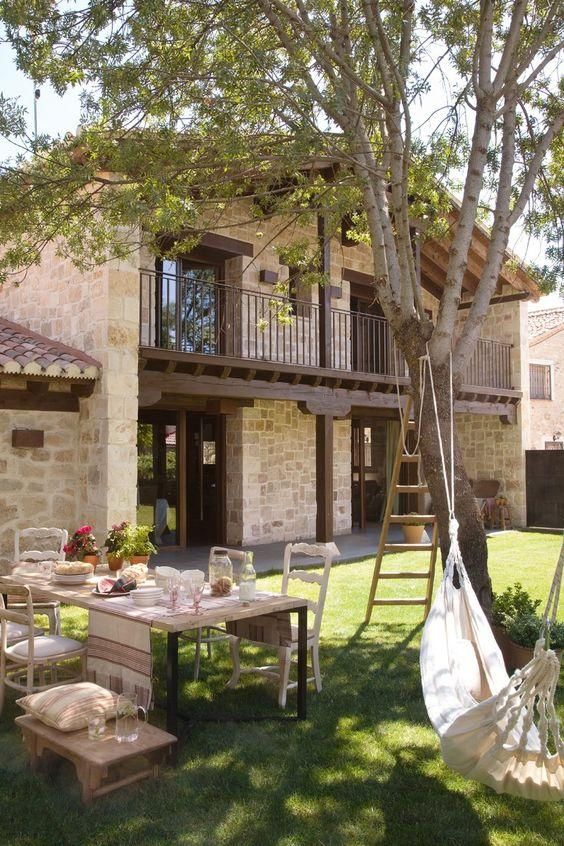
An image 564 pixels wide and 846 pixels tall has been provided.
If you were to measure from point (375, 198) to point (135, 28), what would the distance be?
6.44 feet

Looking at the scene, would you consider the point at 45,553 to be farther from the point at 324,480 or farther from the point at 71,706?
the point at 324,480

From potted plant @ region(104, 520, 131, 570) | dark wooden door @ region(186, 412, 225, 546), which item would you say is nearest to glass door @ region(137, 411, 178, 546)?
dark wooden door @ region(186, 412, 225, 546)

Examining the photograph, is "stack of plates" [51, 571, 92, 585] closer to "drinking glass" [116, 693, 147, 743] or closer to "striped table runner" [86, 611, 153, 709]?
"striped table runner" [86, 611, 153, 709]

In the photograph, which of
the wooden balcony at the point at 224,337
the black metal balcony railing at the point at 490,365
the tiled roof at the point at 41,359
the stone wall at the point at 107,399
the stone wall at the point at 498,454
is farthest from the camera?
the stone wall at the point at 498,454

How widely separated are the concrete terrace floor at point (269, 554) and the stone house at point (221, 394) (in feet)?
1.16

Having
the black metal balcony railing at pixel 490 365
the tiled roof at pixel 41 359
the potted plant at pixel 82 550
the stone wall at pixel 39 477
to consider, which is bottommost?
the potted plant at pixel 82 550

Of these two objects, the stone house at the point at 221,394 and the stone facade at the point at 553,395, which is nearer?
the stone house at the point at 221,394

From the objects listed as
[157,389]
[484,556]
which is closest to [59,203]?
[157,389]

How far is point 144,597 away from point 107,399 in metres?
3.92

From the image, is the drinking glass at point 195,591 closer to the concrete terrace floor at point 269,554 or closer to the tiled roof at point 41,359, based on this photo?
the tiled roof at point 41,359

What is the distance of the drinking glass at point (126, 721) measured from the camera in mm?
3023

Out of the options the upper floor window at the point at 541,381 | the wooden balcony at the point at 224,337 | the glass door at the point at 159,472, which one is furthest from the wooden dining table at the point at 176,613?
the upper floor window at the point at 541,381

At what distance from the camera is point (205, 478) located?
10531 millimetres

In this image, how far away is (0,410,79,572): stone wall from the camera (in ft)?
23.1
